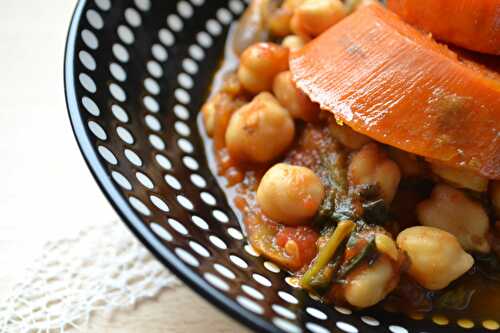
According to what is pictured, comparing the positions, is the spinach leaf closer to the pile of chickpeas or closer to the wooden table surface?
the pile of chickpeas

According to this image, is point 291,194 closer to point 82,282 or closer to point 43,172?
point 82,282

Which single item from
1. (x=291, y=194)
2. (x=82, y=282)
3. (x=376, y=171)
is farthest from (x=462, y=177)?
(x=82, y=282)

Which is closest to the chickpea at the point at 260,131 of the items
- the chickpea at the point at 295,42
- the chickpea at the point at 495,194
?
the chickpea at the point at 295,42

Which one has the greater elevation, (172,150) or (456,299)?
(172,150)

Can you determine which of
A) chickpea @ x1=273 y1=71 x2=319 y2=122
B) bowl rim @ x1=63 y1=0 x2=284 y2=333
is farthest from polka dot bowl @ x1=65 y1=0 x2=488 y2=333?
chickpea @ x1=273 y1=71 x2=319 y2=122

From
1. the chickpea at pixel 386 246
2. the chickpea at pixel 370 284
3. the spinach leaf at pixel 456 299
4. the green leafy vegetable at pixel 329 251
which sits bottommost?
the spinach leaf at pixel 456 299

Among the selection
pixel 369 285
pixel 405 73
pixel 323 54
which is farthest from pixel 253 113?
pixel 369 285

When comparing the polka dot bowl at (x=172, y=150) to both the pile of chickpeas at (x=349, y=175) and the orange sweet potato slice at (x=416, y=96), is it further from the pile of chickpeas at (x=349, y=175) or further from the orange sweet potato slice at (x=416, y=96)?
the orange sweet potato slice at (x=416, y=96)
